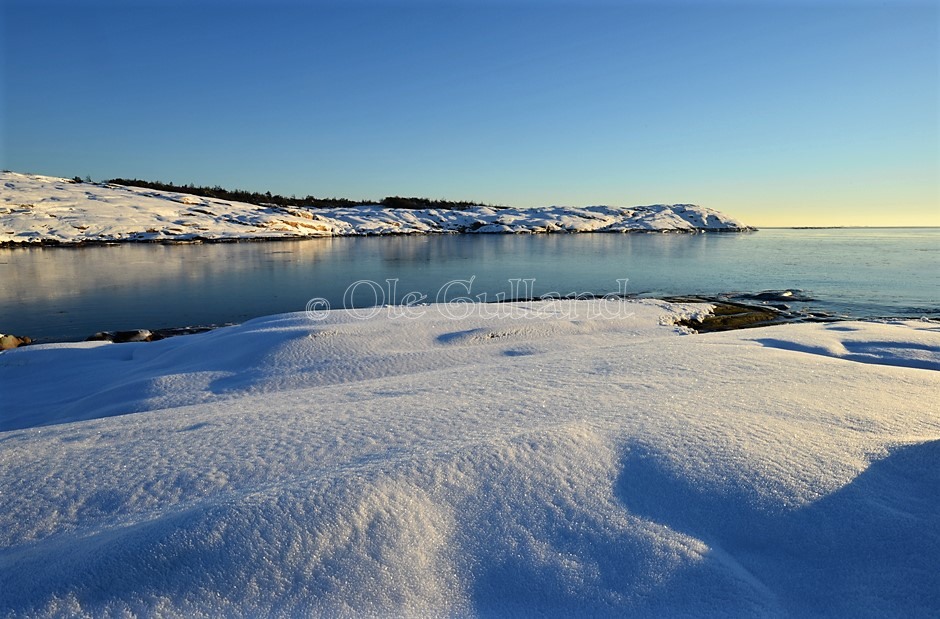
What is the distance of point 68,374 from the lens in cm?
612

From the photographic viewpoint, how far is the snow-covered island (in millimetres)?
40250

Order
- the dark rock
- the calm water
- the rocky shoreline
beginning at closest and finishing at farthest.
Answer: the dark rock
the rocky shoreline
the calm water

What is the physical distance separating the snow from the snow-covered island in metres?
45.7

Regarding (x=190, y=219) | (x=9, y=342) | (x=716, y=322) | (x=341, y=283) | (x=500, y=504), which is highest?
(x=190, y=219)

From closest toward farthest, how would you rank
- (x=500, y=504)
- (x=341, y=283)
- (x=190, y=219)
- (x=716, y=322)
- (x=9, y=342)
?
(x=500, y=504) < (x=9, y=342) < (x=716, y=322) < (x=341, y=283) < (x=190, y=219)

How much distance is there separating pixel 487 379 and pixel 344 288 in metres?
14.5

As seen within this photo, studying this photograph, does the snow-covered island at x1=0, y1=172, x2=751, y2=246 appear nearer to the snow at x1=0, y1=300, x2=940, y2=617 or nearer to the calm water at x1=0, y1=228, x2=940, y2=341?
the calm water at x1=0, y1=228, x2=940, y2=341

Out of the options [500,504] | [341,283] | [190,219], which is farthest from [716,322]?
[190,219]

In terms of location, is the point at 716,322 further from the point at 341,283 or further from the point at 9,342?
the point at 9,342

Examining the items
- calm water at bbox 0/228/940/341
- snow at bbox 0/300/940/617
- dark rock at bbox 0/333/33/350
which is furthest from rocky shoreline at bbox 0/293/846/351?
snow at bbox 0/300/940/617

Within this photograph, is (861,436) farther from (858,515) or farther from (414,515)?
(414,515)

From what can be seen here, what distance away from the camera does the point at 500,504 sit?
2.07 m

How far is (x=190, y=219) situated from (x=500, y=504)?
5615cm

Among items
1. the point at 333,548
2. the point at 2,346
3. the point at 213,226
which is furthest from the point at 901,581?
the point at 213,226
